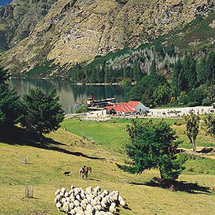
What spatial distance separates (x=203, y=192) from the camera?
33906 millimetres

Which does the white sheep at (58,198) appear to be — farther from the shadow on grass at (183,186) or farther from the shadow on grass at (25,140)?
the shadow on grass at (25,140)

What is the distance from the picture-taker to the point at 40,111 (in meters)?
45.3

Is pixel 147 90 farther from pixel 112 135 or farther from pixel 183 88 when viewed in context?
pixel 112 135

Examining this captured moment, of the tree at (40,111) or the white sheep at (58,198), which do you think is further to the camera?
the tree at (40,111)

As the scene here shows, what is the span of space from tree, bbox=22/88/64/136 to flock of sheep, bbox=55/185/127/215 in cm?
2620

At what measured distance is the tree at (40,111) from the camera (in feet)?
149

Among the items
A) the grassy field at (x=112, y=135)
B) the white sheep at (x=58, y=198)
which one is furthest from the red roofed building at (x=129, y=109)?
the white sheep at (x=58, y=198)

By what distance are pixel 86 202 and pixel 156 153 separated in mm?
15271

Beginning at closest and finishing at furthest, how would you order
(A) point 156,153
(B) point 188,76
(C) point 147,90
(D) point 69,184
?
(D) point 69,184 → (A) point 156,153 → (C) point 147,90 → (B) point 188,76

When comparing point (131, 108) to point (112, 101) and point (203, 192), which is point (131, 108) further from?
point (203, 192)

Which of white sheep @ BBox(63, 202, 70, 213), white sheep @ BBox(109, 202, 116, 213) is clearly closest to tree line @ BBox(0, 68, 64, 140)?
white sheep @ BBox(109, 202, 116, 213)

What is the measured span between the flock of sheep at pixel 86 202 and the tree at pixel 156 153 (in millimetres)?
10363

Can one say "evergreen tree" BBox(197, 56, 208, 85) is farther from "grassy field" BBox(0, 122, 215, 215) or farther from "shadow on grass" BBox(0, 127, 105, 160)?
"grassy field" BBox(0, 122, 215, 215)

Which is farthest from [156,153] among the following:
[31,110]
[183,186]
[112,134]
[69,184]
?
[112,134]
